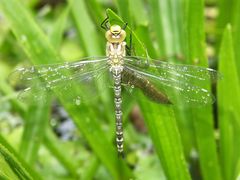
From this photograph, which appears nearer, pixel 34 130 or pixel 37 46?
pixel 37 46

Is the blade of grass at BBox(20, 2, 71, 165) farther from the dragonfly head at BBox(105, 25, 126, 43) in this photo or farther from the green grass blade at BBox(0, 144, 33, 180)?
the green grass blade at BBox(0, 144, 33, 180)

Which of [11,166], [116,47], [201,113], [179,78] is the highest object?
[116,47]

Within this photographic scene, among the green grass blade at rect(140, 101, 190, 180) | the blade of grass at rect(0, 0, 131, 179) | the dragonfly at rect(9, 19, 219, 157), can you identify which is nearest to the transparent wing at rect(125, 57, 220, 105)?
the dragonfly at rect(9, 19, 219, 157)

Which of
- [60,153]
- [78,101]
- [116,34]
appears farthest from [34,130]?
[116,34]

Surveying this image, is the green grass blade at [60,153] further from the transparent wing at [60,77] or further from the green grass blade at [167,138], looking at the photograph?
the green grass blade at [167,138]

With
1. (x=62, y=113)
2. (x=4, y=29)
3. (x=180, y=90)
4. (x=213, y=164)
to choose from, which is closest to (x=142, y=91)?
(x=180, y=90)

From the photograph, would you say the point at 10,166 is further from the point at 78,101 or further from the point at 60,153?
the point at 60,153

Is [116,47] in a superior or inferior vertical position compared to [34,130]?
superior
